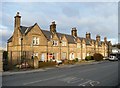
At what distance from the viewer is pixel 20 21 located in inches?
1657

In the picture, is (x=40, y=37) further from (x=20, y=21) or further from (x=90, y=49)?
(x=90, y=49)

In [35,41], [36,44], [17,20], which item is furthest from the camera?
[36,44]

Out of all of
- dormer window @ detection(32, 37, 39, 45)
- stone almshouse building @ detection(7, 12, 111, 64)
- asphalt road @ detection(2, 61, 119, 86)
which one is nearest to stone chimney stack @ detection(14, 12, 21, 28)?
stone almshouse building @ detection(7, 12, 111, 64)

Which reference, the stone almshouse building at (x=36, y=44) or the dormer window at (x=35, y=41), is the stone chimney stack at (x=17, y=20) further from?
the dormer window at (x=35, y=41)

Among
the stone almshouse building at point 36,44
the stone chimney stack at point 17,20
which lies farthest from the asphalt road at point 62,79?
the stone chimney stack at point 17,20

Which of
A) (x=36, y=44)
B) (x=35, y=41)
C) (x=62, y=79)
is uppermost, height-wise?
(x=35, y=41)

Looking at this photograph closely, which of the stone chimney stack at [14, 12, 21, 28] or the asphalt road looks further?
the stone chimney stack at [14, 12, 21, 28]

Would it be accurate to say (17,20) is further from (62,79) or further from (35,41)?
(62,79)

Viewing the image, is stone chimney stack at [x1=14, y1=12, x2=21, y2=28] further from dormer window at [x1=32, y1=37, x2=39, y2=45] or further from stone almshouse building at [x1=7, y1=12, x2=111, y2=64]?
dormer window at [x1=32, y1=37, x2=39, y2=45]

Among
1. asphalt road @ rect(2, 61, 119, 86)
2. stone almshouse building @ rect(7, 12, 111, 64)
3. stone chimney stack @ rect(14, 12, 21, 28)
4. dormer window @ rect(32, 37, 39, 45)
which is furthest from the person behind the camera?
dormer window @ rect(32, 37, 39, 45)

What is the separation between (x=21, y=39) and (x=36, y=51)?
166 inches

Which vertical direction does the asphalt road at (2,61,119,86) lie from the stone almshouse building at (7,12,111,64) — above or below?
below

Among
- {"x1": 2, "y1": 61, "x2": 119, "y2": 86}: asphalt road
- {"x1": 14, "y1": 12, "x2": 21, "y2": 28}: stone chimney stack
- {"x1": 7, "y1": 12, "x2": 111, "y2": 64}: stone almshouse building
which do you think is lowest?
{"x1": 2, "y1": 61, "x2": 119, "y2": 86}: asphalt road

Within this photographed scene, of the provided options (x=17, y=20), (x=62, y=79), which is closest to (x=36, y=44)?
(x=17, y=20)
